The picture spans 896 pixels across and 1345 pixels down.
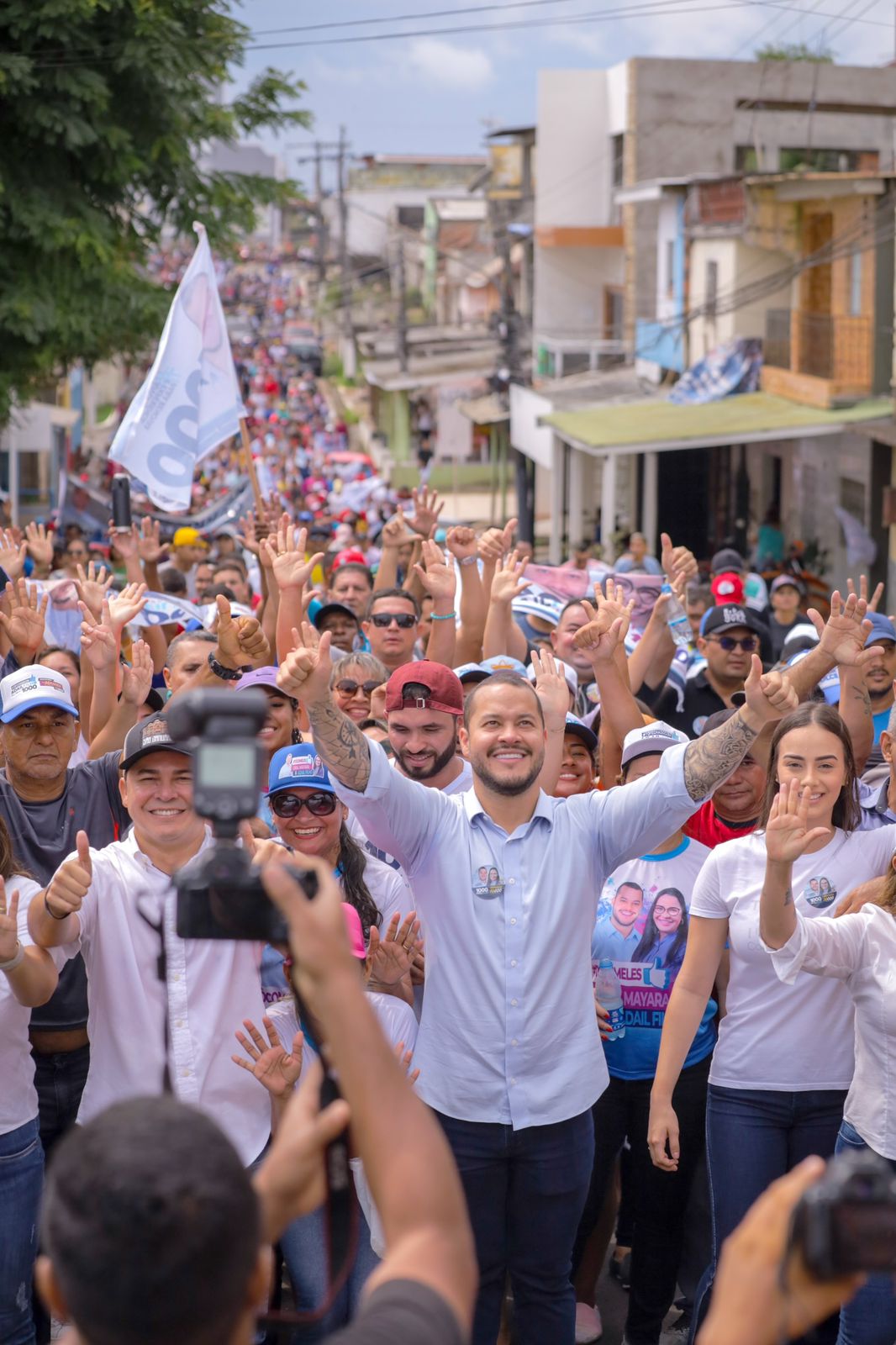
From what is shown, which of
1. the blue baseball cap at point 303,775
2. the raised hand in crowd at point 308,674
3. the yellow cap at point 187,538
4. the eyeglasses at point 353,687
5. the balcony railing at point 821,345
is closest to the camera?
the raised hand in crowd at point 308,674

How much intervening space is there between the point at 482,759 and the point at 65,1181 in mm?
2464

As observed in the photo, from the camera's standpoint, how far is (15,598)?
6973 mm

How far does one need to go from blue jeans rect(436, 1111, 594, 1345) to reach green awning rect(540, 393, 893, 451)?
57.8 ft

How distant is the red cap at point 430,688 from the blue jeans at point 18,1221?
5.56 feet

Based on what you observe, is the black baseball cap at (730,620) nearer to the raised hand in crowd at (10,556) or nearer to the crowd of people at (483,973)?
the crowd of people at (483,973)

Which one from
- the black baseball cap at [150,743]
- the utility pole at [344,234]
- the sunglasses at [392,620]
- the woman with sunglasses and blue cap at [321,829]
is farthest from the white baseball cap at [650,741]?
the utility pole at [344,234]

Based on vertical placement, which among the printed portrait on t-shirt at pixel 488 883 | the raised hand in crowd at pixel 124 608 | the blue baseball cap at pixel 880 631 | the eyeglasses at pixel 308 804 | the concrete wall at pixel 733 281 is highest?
the concrete wall at pixel 733 281

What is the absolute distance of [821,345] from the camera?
2323 centimetres

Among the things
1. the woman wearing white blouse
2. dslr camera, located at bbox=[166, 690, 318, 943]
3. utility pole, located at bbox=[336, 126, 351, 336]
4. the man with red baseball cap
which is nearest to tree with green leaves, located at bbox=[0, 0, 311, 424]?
the man with red baseball cap

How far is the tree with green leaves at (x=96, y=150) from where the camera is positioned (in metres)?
15.6

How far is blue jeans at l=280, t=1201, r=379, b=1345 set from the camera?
164 inches

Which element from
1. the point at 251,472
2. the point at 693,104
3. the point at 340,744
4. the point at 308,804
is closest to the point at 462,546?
the point at 251,472

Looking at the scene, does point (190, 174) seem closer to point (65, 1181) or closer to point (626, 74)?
point (65, 1181)

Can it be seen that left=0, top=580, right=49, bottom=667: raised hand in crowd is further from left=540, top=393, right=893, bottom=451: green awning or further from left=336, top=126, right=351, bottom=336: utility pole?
left=336, top=126, right=351, bottom=336: utility pole
